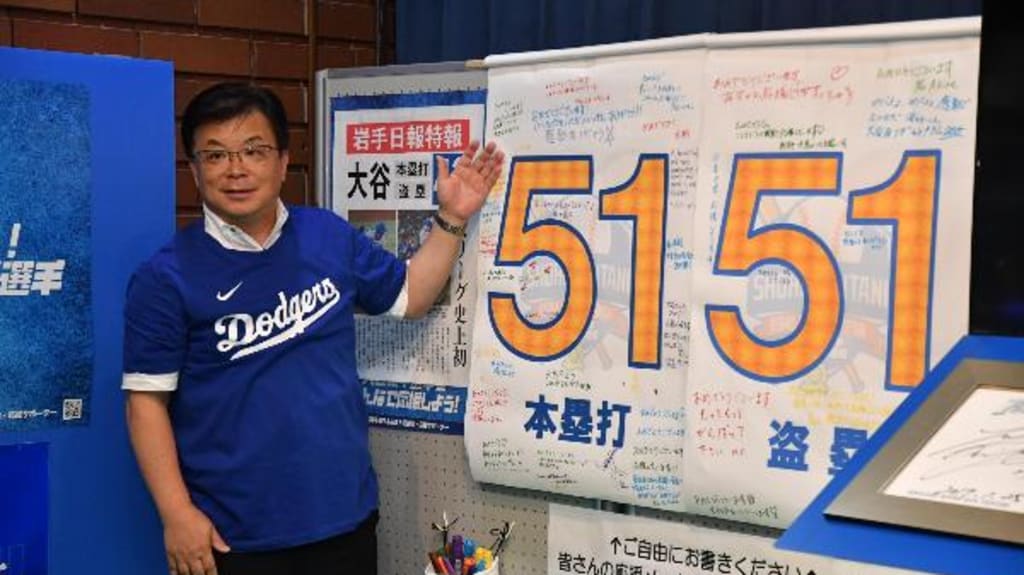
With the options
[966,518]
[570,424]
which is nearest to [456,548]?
[570,424]

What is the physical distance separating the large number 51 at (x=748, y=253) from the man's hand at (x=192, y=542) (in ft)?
2.11

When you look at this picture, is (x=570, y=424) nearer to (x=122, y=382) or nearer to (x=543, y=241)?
(x=543, y=241)

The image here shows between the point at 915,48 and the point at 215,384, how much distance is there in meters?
1.32

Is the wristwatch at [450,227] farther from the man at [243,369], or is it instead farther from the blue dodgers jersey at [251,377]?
the blue dodgers jersey at [251,377]

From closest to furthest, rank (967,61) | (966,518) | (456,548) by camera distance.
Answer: (966,518) < (967,61) < (456,548)

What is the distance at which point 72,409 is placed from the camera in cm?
209

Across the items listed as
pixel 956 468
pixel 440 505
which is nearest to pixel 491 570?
pixel 440 505

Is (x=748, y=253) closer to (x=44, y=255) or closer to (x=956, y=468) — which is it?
(x=956, y=468)

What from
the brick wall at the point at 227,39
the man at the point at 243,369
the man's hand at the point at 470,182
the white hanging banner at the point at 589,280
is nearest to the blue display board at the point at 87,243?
the man at the point at 243,369

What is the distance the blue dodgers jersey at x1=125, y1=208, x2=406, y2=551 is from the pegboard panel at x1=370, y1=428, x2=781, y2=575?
0.69 feet

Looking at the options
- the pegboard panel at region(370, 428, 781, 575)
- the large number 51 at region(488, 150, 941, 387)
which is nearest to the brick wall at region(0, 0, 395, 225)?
the pegboard panel at region(370, 428, 781, 575)

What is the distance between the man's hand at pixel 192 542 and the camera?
2.02m

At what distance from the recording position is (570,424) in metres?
2.06

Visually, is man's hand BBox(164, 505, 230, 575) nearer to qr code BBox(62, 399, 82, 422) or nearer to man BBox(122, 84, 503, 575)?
man BBox(122, 84, 503, 575)
